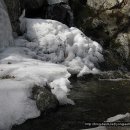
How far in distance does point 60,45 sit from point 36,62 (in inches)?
111

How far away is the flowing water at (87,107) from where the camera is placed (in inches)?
320

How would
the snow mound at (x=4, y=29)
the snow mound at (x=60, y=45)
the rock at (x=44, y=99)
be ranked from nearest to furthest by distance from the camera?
1. the rock at (x=44, y=99)
2. the snow mound at (x=4, y=29)
3. the snow mound at (x=60, y=45)

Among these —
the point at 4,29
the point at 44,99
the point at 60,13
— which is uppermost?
the point at 60,13

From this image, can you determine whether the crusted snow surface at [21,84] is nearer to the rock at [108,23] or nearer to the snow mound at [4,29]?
the snow mound at [4,29]

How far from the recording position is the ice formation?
8.48 m

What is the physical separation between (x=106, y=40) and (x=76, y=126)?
10.8 m

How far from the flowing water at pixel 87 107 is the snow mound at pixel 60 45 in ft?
8.34

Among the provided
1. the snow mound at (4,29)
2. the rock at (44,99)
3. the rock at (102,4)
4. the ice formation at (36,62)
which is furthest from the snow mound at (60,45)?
the rock at (44,99)

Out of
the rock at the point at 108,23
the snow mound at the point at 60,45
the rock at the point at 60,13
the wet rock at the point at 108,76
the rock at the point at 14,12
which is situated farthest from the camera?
the rock at the point at 60,13

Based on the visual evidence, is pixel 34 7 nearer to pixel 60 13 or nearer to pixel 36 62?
pixel 60 13

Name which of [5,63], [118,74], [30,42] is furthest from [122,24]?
[5,63]

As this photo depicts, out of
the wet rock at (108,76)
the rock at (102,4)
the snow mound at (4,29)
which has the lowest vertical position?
the wet rock at (108,76)

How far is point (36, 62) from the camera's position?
13.1m

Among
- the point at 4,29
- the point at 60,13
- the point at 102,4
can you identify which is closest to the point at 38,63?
the point at 4,29
